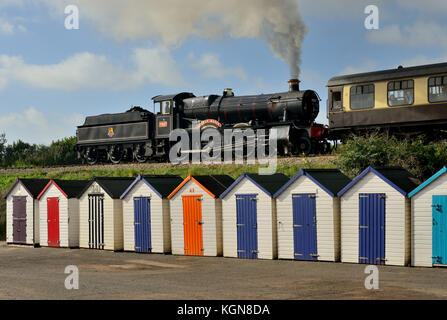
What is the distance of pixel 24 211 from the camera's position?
24547 millimetres

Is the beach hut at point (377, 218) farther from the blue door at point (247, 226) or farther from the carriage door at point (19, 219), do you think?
the carriage door at point (19, 219)

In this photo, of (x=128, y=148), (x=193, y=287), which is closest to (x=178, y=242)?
(x=193, y=287)

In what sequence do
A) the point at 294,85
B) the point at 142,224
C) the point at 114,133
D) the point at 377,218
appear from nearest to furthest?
the point at 377,218 → the point at 142,224 → the point at 294,85 → the point at 114,133

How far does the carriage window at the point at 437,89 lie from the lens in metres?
23.4

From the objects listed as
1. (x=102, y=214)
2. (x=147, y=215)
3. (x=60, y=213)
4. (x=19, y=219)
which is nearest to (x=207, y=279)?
(x=147, y=215)

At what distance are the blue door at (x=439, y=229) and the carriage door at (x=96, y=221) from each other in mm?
12121

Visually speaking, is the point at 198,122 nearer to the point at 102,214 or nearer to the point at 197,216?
the point at 102,214

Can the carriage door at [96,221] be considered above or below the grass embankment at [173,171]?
below

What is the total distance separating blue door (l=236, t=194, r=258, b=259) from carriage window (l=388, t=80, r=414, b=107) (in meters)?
9.89

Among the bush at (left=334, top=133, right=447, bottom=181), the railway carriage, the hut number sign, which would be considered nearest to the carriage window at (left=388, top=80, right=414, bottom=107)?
the railway carriage

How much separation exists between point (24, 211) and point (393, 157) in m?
15.7

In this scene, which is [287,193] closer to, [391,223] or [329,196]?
[329,196]

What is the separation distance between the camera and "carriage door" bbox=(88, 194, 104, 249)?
2170 cm

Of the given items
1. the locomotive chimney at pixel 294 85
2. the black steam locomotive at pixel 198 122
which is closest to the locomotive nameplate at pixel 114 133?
the black steam locomotive at pixel 198 122
